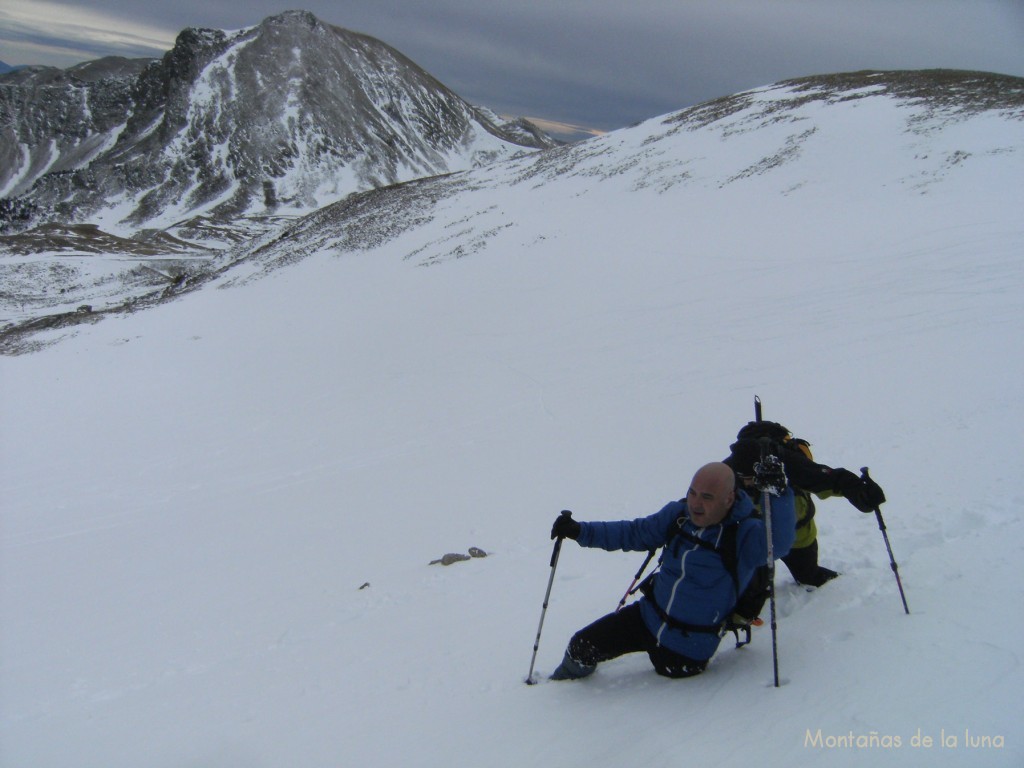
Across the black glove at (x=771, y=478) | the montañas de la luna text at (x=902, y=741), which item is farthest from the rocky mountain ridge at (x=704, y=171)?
the montañas de la luna text at (x=902, y=741)

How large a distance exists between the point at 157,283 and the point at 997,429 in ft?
248

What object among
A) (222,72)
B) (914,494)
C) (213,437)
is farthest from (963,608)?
(222,72)

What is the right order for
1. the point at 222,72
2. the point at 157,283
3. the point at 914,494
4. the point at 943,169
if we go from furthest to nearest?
the point at 222,72 → the point at 157,283 → the point at 943,169 → the point at 914,494

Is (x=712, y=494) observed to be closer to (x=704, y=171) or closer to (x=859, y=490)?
(x=859, y=490)

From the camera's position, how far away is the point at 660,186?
31.3 metres

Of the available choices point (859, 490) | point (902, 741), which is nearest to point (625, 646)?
point (902, 741)

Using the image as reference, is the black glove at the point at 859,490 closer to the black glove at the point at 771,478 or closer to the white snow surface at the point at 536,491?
the black glove at the point at 771,478

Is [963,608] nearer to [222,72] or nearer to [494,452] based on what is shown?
[494,452]

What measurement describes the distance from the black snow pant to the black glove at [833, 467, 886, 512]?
1694 mm

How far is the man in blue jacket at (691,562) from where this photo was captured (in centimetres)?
417

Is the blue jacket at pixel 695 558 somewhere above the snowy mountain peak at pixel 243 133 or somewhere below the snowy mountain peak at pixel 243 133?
below

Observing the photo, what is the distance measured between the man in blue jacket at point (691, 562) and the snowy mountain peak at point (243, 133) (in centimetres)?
14016

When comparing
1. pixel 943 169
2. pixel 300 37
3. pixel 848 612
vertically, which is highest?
pixel 300 37

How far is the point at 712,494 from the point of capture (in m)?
4.10
